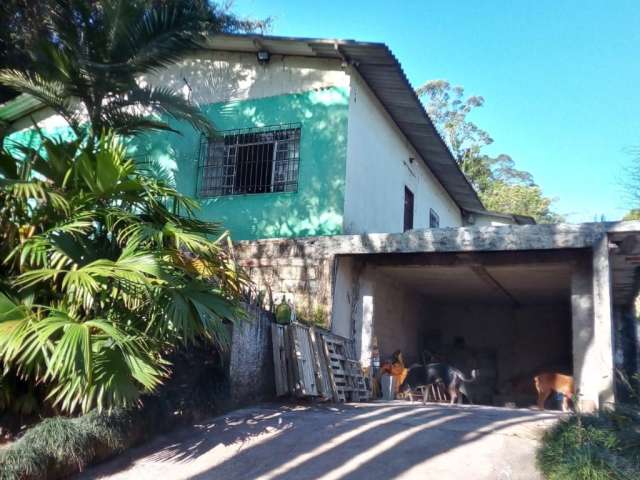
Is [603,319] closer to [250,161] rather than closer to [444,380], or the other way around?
[444,380]

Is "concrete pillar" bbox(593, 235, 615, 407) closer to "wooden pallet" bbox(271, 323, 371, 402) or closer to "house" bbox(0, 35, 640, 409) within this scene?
"house" bbox(0, 35, 640, 409)

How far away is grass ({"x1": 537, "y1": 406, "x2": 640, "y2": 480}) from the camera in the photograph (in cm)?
516

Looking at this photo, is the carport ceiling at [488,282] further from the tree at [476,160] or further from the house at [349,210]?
the tree at [476,160]

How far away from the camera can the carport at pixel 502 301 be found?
8.94m

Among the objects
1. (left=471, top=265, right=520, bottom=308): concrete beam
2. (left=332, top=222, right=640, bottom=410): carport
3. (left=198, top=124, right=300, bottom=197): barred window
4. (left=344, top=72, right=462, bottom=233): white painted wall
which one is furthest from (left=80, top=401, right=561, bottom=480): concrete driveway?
(left=198, top=124, right=300, bottom=197): barred window

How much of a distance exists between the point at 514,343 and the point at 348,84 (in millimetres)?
9228

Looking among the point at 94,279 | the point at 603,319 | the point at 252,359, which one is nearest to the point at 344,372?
the point at 252,359

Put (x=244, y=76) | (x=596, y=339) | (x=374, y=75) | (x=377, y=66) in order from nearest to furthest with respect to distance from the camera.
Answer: (x=596, y=339)
(x=377, y=66)
(x=374, y=75)
(x=244, y=76)

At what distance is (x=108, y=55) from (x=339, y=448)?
6678mm

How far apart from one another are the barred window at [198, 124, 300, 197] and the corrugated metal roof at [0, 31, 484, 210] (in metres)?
1.44

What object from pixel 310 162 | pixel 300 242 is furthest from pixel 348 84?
pixel 300 242

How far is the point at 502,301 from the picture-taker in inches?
645

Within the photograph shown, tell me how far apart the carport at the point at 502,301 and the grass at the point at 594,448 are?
84.3 inches

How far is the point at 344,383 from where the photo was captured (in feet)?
30.7
